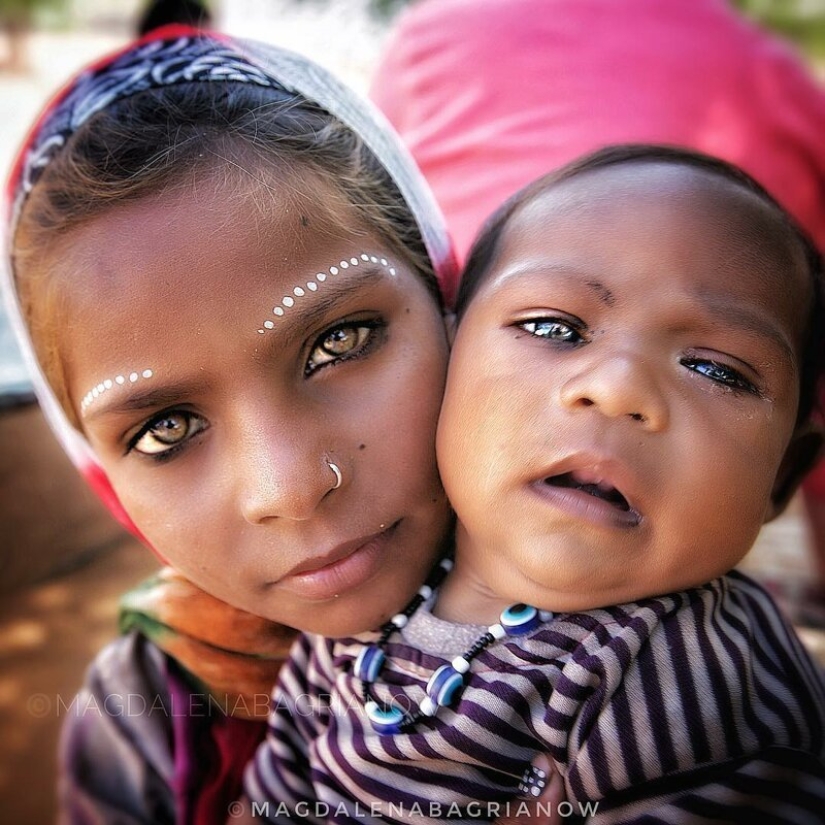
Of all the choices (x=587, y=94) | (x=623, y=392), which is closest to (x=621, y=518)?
(x=623, y=392)

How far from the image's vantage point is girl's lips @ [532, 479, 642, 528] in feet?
2.78

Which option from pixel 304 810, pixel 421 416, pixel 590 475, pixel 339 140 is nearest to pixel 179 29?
pixel 339 140

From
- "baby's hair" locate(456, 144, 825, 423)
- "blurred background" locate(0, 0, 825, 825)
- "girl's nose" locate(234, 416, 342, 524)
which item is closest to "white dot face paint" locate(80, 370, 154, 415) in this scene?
"girl's nose" locate(234, 416, 342, 524)

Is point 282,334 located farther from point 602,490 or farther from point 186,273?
point 602,490

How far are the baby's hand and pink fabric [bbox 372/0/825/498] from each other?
1.16 m

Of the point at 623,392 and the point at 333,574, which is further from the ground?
the point at 623,392

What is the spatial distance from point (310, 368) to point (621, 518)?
430 mm

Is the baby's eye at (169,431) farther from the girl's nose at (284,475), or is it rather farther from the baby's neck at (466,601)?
the baby's neck at (466,601)

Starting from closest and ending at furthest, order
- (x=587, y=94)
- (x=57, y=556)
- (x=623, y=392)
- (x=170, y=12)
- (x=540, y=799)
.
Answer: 1. (x=623, y=392)
2. (x=540, y=799)
3. (x=587, y=94)
4. (x=170, y=12)
5. (x=57, y=556)

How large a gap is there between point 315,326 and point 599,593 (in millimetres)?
467

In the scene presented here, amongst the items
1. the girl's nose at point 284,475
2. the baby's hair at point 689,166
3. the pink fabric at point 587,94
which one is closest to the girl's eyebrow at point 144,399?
the girl's nose at point 284,475

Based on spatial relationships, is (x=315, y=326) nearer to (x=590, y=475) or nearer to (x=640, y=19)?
(x=590, y=475)

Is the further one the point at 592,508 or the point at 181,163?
the point at 181,163

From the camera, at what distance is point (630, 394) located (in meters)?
0.83
